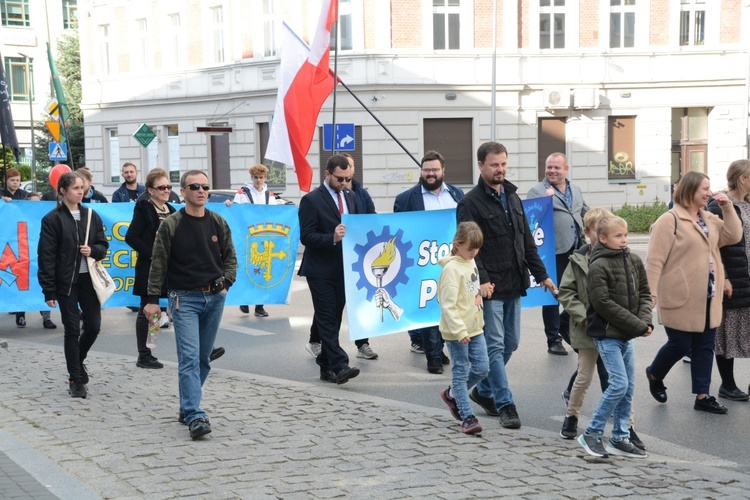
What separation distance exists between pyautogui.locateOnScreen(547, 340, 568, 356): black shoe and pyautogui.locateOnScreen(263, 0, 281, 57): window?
2567 cm

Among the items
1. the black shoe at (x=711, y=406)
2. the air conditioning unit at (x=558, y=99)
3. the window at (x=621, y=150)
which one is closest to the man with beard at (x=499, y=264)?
the black shoe at (x=711, y=406)

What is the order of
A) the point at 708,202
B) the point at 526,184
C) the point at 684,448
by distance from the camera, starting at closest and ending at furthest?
the point at 684,448, the point at 708,202, the point at 526,184

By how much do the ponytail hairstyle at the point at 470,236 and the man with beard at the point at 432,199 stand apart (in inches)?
97.2

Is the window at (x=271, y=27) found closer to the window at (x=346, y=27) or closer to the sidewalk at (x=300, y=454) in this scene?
the window at (x=346, y=27)

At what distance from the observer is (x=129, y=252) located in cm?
1191

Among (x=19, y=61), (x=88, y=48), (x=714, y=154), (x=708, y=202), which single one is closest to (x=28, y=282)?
(x=708, y=202)

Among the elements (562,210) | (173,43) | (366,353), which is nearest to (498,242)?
(562,210)

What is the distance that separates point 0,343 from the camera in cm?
1045

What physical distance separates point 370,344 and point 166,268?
14.5 feet

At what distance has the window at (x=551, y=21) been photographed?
32.5m

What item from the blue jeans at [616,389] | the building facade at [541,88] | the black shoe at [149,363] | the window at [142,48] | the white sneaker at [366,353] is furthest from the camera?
the window at [142,48]

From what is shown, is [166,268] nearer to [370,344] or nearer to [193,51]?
[370,344]

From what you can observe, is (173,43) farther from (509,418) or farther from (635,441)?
(635,441)

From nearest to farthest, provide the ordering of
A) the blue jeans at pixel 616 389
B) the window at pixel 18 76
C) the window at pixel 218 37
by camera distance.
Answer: the blue jeans at pixel 616 389, the window at pixel 218 37, the window at pixel 18 76
